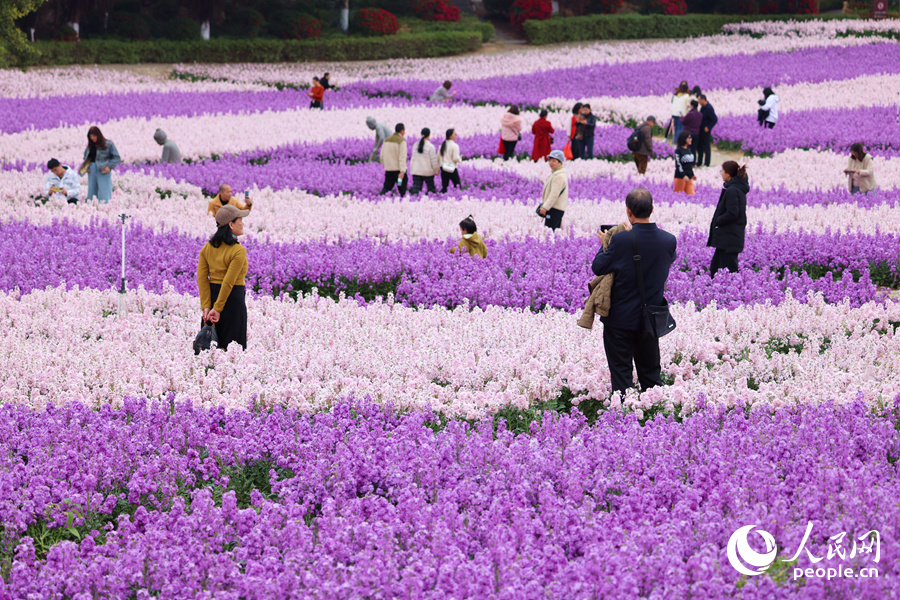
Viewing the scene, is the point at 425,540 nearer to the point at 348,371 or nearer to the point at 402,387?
the point at 402,387

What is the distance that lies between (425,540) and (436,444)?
1507mm

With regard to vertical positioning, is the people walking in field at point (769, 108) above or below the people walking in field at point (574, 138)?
above

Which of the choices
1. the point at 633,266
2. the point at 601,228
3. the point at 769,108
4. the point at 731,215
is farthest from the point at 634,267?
the point at 769,108

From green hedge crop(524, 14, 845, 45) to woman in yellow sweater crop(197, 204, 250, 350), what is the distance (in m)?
50.6

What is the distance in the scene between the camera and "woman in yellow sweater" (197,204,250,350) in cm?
870

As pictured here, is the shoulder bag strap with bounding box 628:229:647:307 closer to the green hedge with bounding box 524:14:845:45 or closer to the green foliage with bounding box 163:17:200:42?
the green foliage with bounding box 163:17:200:42

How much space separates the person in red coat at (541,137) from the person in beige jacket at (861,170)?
7882mm

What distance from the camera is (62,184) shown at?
59.5 feet

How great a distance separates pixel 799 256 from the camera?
13555 mm

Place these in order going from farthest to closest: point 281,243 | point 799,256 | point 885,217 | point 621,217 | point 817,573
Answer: point 621,217, point 885,217, point 281,243, point 799,256, point 817,573

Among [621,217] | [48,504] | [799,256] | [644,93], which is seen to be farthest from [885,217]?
[644,93]

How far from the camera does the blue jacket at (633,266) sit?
7.48 metres

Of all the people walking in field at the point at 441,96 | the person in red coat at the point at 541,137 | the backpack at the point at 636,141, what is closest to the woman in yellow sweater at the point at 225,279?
the person in red coat at the point at 541,137

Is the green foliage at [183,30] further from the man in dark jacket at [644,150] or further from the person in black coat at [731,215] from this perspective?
the person in black coat at [731,215]
